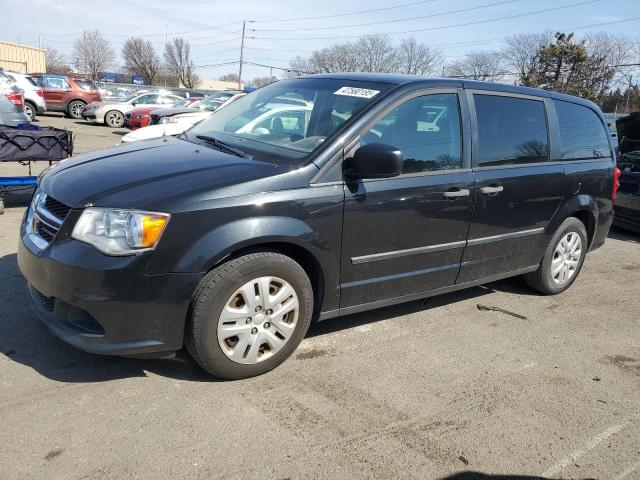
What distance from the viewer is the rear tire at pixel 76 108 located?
23.4 m

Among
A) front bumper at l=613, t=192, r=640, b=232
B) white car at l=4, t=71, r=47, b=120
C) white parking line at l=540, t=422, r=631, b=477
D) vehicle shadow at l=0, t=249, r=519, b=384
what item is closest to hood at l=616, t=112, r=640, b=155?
front bumper at l=613, t=192, r=640, b=232

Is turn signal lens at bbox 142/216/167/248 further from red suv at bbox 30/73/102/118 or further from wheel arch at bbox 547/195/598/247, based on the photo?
red suv at bbox 30/73/102/118

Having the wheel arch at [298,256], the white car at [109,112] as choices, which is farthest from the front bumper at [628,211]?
the white car at [109,112]

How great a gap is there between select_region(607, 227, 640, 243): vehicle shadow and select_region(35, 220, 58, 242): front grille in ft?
25.0

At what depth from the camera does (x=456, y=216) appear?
401cm

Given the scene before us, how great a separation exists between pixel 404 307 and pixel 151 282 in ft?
7.89

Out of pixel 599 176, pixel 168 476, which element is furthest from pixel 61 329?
pixel 599 176

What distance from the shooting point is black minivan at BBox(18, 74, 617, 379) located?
9.48ft

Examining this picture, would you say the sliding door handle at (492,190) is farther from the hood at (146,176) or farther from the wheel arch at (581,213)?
the hood at (146,176)

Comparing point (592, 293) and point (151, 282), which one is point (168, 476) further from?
point (592, 293)

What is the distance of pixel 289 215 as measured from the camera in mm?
3197

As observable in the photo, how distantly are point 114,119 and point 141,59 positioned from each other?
61.0 m

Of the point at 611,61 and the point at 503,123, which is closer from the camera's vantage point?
the point at 503,123

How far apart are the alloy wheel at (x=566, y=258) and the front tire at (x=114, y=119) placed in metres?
19.4
